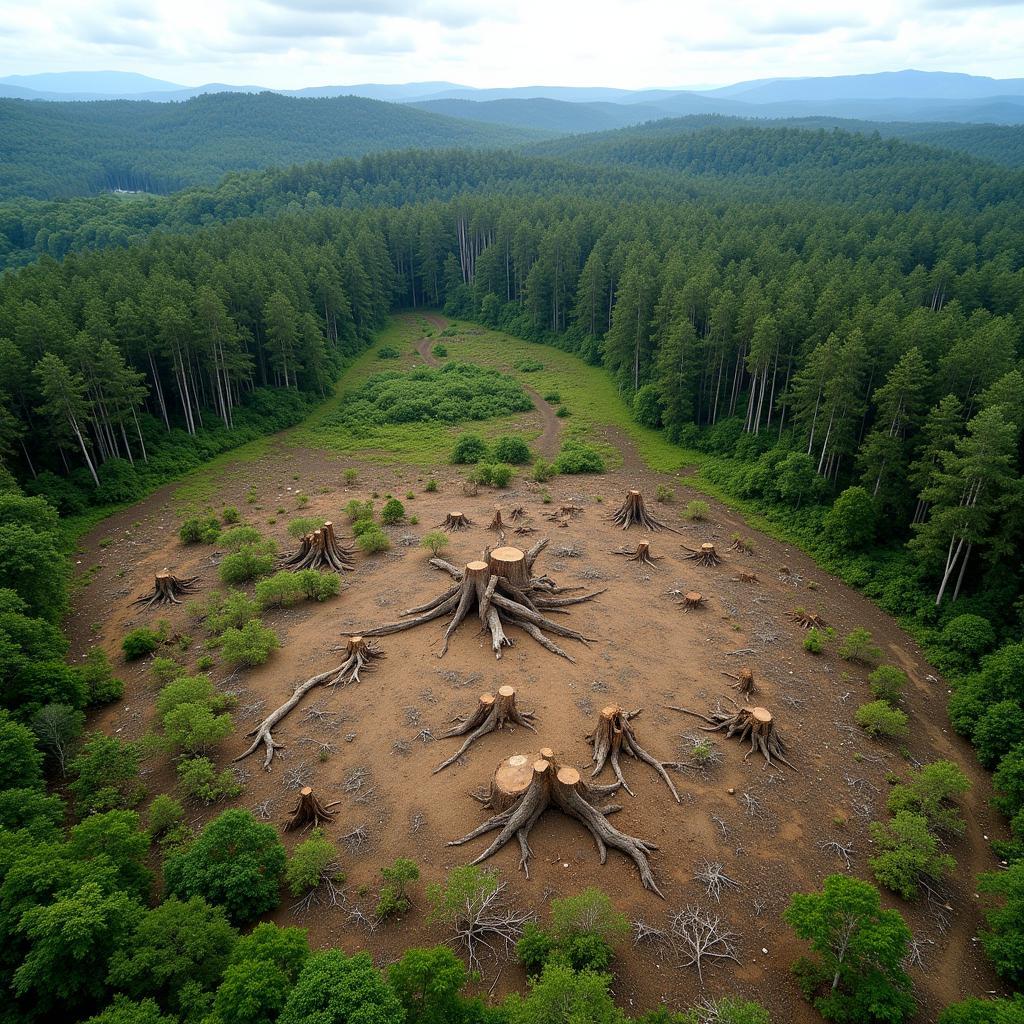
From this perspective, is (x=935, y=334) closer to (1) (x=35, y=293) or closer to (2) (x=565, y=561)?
(2) (x=565, y=561)

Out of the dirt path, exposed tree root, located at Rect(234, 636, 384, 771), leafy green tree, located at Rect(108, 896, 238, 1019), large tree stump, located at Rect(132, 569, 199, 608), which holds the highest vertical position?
leafy green tree, located at Rect(108, 896, 238, 1019)

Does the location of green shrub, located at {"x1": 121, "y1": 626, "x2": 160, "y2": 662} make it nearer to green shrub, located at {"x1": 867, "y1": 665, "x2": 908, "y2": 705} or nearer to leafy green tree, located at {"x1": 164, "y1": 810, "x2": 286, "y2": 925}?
leafy green tree, located at {"x1": 164, "y1": 810, "x2": 286, "y2": 925}

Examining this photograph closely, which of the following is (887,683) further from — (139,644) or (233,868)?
(139,644)

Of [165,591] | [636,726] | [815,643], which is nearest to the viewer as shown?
[636,726]

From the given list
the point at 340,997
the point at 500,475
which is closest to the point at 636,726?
the point at 340,997

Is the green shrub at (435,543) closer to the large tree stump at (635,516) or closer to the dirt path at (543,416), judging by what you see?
the large tree stump at (635,516)

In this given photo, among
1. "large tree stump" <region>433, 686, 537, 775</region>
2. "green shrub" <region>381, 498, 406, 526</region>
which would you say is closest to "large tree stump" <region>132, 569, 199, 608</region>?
"green shrub" <region>381, 498, 406, 526</region>

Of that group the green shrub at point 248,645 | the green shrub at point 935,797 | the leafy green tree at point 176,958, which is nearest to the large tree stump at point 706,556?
the green shrub at point 935,797
